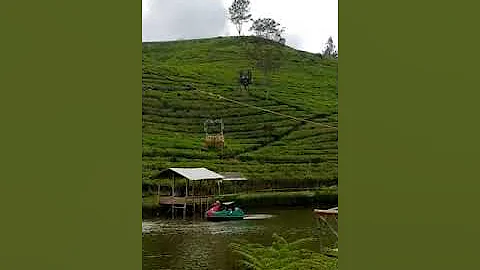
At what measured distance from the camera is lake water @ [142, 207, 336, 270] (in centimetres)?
529

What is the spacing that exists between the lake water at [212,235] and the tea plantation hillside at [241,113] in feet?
5.45

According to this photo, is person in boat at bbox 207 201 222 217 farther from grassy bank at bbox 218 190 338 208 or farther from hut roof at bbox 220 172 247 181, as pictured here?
hut roof at bbox 220 172 247 181

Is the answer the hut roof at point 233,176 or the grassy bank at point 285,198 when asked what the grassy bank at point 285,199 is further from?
the hut roof at point 233,176
